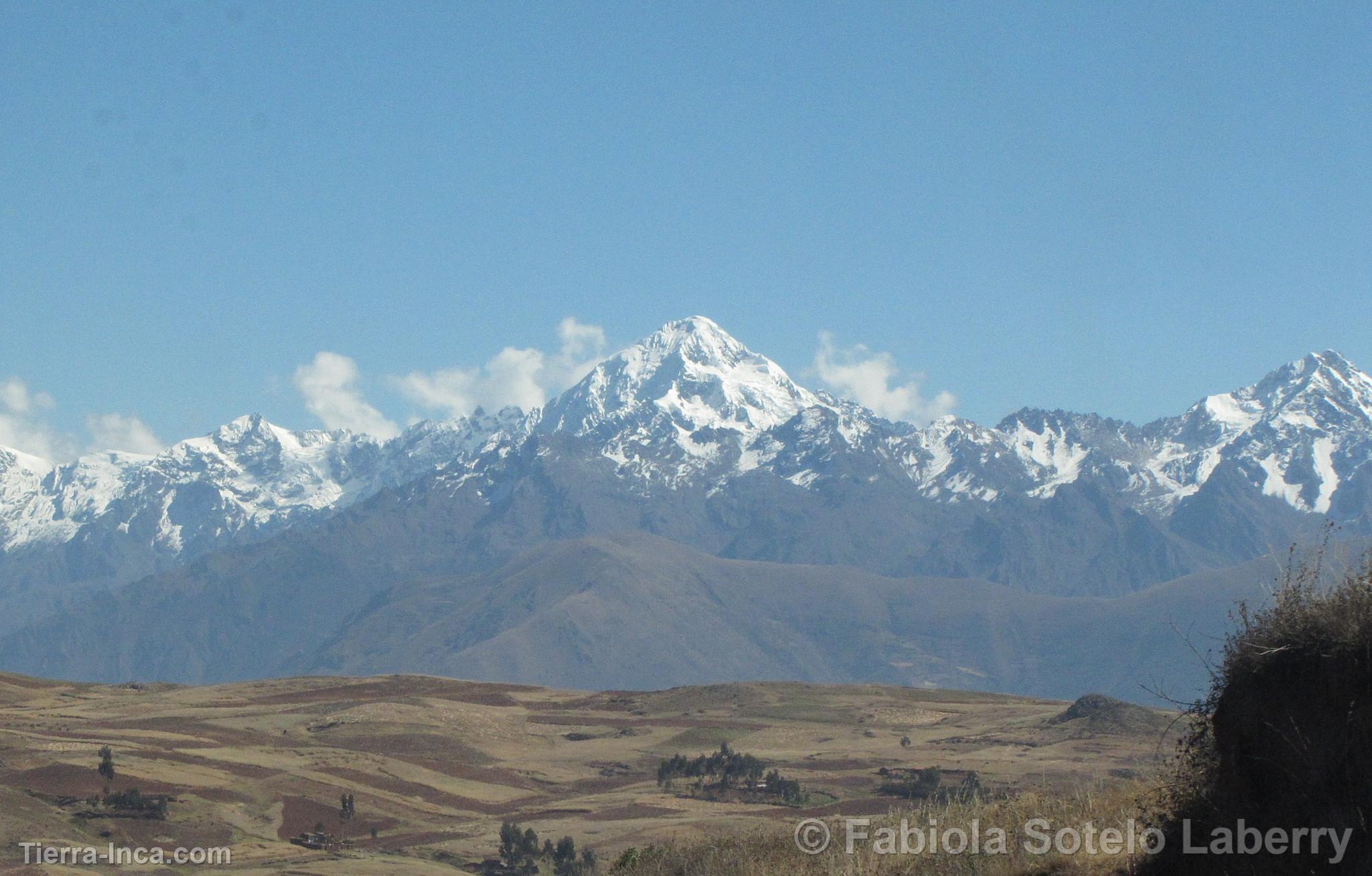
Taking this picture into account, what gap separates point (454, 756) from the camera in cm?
9206

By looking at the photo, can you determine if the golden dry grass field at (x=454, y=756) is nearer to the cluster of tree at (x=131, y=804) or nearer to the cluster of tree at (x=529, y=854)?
the cluster of tree at (x=131, y=804)

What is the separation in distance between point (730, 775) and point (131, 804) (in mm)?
32393

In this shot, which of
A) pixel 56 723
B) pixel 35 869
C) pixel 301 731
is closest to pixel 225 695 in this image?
pixel 301 731

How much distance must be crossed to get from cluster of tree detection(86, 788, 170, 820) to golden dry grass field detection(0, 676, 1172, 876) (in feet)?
1.88

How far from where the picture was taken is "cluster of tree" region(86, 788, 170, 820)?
55344mm

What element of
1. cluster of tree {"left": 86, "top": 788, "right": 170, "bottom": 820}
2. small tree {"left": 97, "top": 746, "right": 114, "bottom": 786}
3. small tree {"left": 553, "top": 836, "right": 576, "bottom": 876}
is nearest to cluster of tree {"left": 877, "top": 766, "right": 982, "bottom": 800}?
small tree {"left": 553, "top": 836, "right": 576, "bottom": 876}

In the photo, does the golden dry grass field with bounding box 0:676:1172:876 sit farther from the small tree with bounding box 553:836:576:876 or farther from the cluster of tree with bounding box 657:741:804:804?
the cluster of tree with bounding box 657:741:804:804

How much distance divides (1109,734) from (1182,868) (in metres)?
83.9

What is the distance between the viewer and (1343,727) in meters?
11.4

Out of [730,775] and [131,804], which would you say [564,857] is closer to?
→ [131,804]

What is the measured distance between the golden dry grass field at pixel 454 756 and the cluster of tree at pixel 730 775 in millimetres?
2035

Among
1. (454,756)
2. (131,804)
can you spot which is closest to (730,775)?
(454,756)

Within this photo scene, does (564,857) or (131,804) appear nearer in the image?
(564,857)

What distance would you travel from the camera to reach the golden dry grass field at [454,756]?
5434 cm
